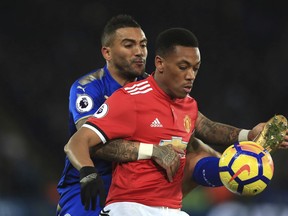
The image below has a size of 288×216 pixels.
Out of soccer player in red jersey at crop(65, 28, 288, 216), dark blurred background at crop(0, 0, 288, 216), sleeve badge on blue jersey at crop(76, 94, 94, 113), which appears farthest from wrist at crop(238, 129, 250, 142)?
dark blurred background at crop(0, 0, 288, 216)

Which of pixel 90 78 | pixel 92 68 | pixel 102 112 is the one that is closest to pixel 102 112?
pixel 102 112

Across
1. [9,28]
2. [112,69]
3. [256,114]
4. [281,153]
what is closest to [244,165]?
[112,69]

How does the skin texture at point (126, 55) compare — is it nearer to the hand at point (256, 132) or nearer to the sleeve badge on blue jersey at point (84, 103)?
the sleeve badge on blue jersey at point (84, 103)

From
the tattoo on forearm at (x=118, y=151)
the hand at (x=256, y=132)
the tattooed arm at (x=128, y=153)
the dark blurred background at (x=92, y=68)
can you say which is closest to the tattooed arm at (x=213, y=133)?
the hand at (x=256, y=132)

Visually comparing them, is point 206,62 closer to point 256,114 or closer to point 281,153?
point 256,114

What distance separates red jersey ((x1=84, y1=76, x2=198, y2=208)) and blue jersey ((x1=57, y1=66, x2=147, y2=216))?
13.5 inches

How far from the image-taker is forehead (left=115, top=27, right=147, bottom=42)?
193 inches

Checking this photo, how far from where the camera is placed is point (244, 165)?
157 inches

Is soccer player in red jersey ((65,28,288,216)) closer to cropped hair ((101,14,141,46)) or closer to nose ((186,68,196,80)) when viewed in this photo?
nose ((186,68,196,80))

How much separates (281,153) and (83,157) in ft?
22.6

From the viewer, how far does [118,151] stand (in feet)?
13.3

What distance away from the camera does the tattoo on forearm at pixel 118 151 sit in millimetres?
4051

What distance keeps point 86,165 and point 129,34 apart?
57.0 inches

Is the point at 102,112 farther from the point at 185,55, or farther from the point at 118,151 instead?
the point at 185,55
